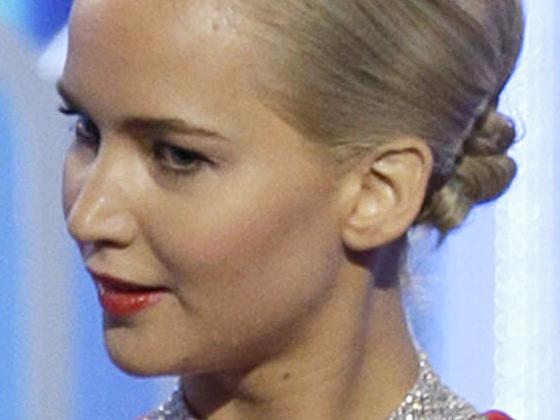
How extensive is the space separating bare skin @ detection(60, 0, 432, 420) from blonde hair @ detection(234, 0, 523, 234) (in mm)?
13

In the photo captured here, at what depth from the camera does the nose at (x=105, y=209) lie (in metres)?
0.93

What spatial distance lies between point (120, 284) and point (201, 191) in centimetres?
7

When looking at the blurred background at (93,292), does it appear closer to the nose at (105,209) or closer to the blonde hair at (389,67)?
the blonde hair at (389,67)

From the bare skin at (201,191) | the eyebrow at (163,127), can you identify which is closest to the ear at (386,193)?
the bare skin at (201,191)

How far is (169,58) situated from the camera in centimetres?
92

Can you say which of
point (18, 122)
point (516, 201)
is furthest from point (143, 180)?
point (516, 201)

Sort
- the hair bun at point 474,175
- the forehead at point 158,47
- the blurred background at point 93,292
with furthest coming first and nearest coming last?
the blurred background at point 93,292, the hair bun at point 474,175, the forehead at point 158,47

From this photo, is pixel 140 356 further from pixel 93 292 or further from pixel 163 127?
pixel 93 292

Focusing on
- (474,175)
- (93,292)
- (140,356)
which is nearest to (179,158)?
(140,356)

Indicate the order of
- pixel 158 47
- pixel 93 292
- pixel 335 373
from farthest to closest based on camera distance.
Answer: pixel 93 292, pixel 335 373, pixel 158 47

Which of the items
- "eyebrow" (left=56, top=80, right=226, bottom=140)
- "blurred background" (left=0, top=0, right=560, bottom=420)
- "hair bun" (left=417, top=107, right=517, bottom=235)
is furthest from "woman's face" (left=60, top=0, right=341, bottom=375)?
"blurred background" (left=0, top=0, right=560, bottom=420)

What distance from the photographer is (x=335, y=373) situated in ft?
3.42

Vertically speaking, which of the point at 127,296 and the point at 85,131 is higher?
the point at 85,131

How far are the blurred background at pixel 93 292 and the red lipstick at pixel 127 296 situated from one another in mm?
481
